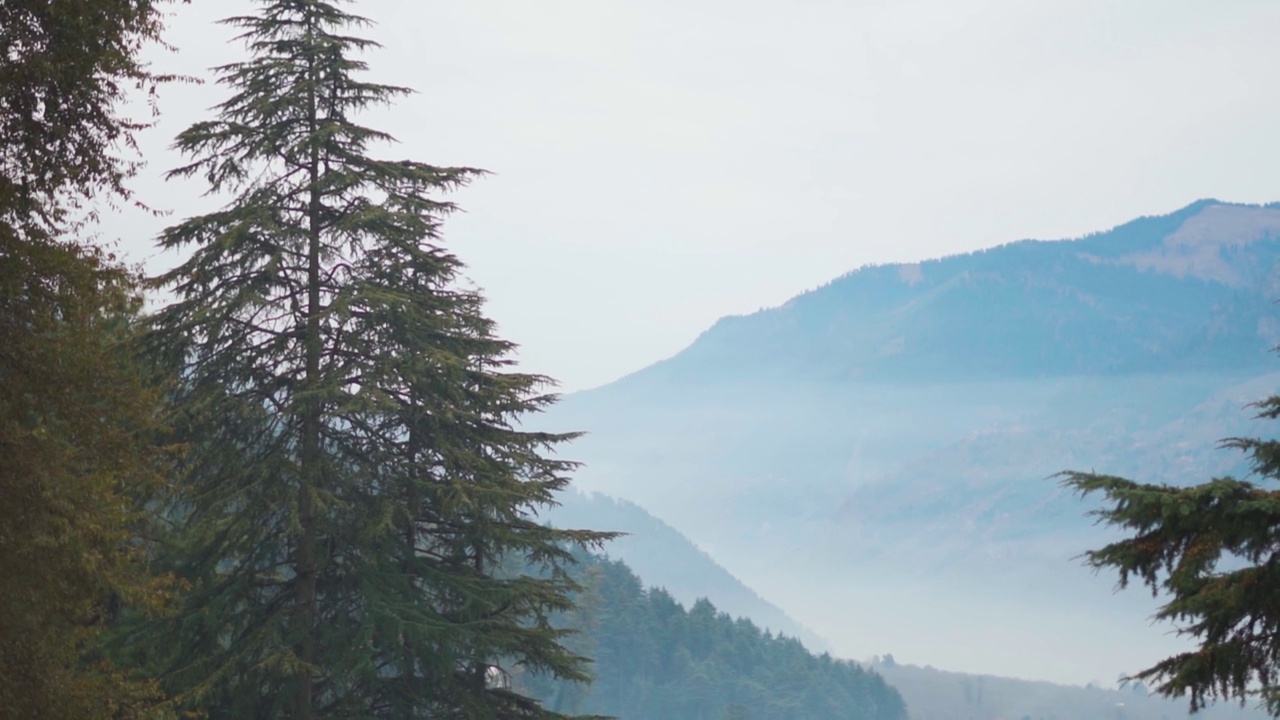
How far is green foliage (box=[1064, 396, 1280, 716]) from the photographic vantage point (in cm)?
736

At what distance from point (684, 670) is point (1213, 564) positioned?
113 metres

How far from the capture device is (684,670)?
383 feet

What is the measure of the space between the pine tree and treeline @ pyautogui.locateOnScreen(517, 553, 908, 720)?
86.6m

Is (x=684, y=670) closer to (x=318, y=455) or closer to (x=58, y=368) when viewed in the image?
(x=318, y=455)

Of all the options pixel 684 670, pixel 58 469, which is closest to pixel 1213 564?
pixel 58 469

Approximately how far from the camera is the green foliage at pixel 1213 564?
7363 millimetres

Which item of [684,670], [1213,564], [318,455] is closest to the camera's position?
[1213,564]

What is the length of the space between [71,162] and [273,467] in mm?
4652

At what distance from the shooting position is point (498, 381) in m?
16.5

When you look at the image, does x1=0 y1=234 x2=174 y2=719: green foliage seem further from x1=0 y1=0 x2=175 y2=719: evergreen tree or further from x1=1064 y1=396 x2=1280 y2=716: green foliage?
x1=1064 y1=396 x2=1280 y2=716: green foliage

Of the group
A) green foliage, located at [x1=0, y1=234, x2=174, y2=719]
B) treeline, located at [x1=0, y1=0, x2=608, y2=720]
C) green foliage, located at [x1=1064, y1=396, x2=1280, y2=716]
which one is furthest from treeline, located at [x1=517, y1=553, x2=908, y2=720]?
green foliage, located at [x1=1064, y1=396, x2=1280, y2=716]

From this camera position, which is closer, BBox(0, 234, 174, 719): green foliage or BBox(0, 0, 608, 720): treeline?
BBox(0, 234, 174, 719): green foliage

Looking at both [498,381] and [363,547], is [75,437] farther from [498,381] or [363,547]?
[498,381]

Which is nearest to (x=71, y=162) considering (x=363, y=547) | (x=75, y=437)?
(x=75, y=437)
